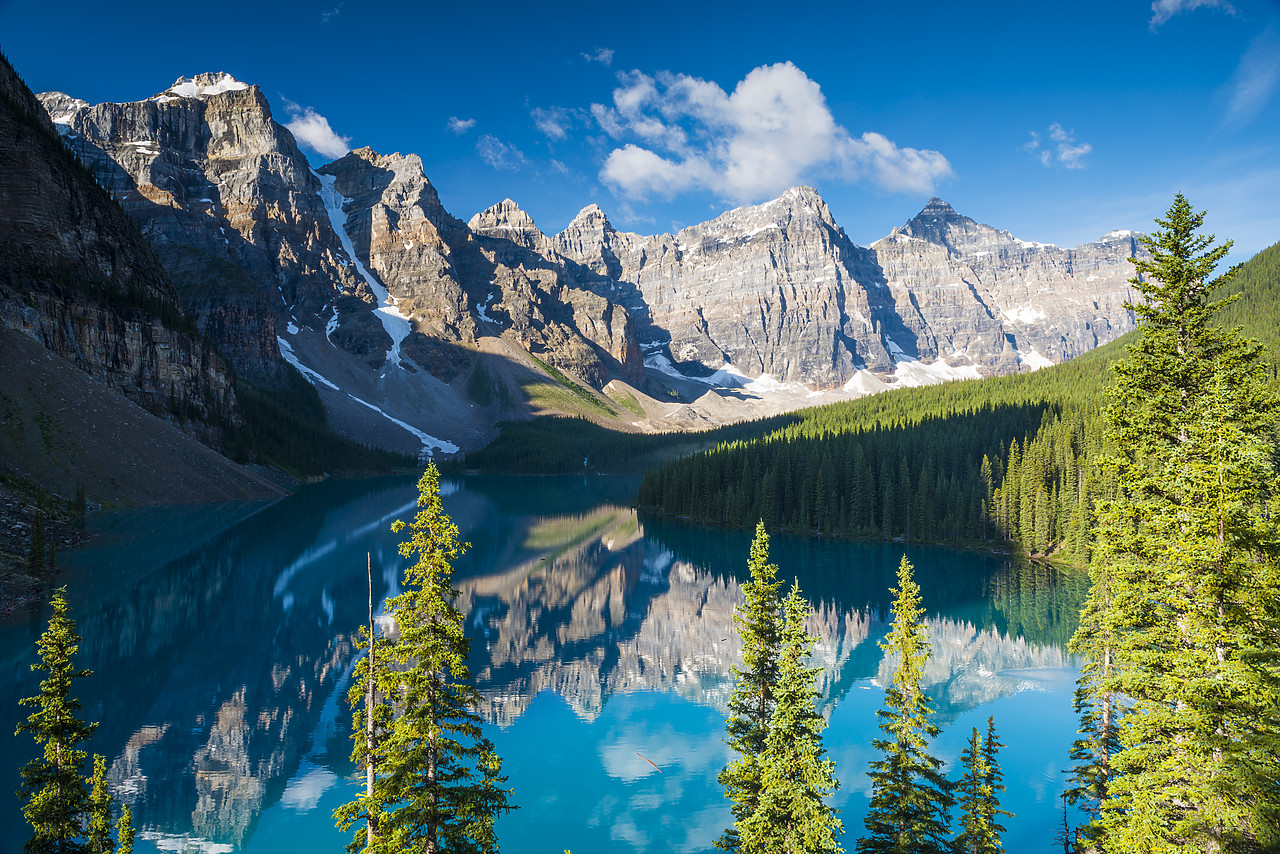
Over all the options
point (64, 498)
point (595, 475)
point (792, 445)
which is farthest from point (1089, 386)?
point (595, 475)

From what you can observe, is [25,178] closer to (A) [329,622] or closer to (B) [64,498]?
→ (B) [64,498]

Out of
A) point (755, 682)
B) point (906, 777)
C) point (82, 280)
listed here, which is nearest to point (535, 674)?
point (755, 682)

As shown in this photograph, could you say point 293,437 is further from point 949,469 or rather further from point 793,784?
point 793,784

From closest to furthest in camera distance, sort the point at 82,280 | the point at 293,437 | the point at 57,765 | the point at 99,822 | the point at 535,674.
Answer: the point at 99,822 → the point at 57,765 → the point at 535,674 → the point at 82,280 → the point at 293,437

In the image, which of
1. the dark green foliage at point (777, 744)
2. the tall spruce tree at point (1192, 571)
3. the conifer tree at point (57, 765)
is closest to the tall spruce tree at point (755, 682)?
the dark green foliage at point (777, 744)

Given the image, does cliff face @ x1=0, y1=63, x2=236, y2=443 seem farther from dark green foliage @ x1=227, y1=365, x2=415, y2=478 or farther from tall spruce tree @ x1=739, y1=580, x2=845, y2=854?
tall spruce tree @ x1=739, y1=580, x2=845, y2=854

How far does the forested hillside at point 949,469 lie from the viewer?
69.1 meters

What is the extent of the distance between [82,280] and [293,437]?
55270 millimetres

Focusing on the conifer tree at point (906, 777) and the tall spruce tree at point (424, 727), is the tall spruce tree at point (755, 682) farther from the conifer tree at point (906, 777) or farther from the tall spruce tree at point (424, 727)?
the tall spruce tree at point (424, 727)

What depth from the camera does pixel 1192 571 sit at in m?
10.7

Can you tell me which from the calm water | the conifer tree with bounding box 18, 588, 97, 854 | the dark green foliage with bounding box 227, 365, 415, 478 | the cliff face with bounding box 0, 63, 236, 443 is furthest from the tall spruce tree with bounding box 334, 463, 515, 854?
the dark green foliage with bounding box 227, 365, 415, 478

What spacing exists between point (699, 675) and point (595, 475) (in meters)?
164

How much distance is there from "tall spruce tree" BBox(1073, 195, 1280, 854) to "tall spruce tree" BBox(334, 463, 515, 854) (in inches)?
437

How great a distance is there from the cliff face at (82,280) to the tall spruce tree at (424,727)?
80.2 m
